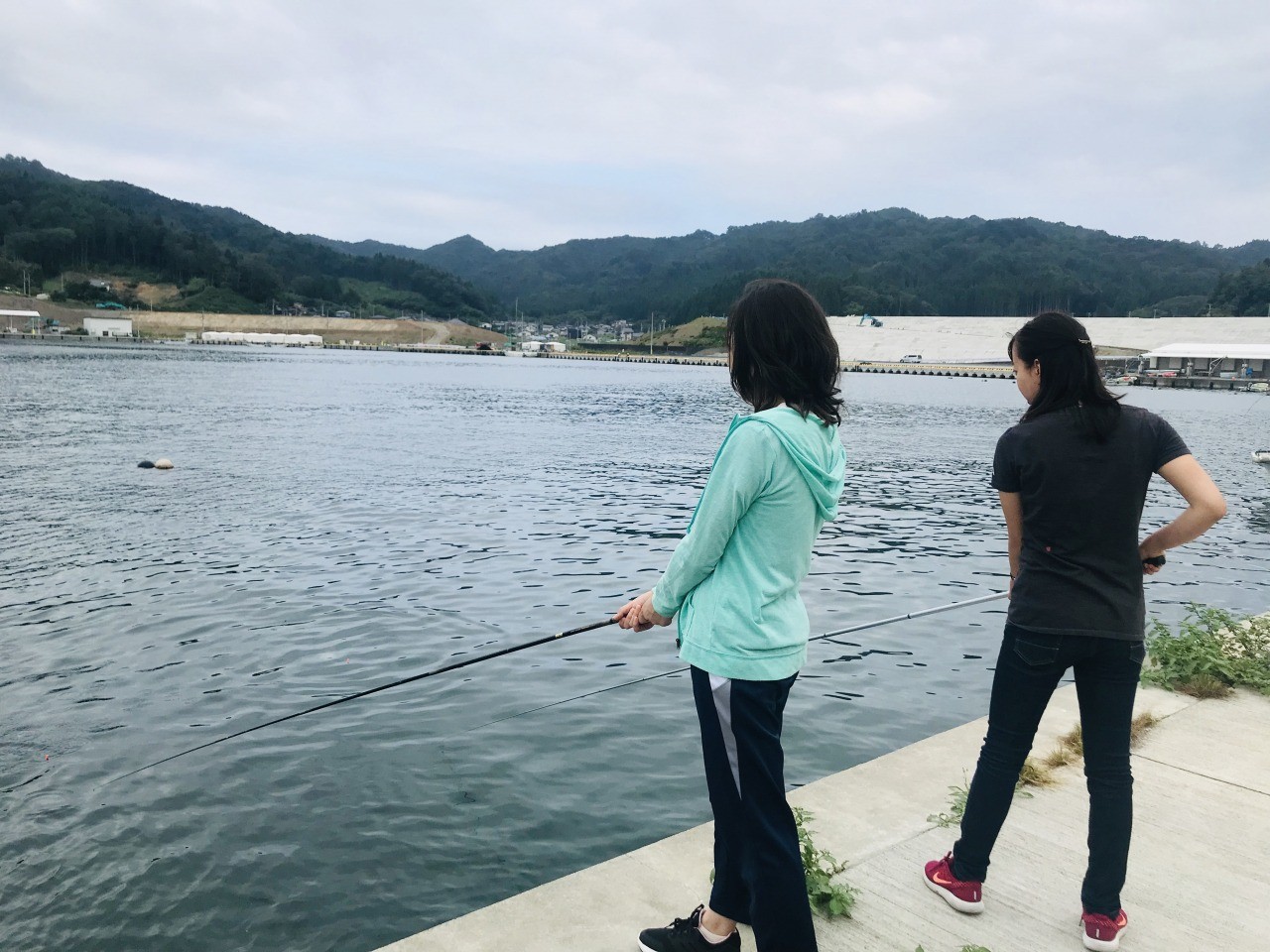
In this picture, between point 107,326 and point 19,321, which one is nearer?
point 19,321

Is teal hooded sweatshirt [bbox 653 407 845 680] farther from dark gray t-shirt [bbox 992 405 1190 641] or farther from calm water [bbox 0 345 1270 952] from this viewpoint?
calm water [bbox 0 345 1270 952]

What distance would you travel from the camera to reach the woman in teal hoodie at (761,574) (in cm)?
272

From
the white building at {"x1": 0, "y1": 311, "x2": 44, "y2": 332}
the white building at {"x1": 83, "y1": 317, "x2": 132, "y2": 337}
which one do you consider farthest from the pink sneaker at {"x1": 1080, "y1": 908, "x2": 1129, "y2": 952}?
the white building at {"x1": 83, "y1": 317, "x2": 132, "y2": 337}

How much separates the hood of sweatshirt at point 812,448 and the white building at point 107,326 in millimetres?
172403

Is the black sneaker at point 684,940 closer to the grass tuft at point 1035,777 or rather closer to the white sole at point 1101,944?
the white sole at point 1101,944

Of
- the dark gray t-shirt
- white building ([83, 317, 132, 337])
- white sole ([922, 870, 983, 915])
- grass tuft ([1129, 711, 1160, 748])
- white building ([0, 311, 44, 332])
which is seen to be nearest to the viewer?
the dark gray t-shirt

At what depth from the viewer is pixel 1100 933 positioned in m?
3.14

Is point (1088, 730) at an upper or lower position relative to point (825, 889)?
upper

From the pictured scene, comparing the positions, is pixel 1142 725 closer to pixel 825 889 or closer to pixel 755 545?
pixel 825 889

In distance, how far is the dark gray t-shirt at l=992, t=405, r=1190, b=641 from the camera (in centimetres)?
302

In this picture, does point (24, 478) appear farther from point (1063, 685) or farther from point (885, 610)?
point (1063, 685)

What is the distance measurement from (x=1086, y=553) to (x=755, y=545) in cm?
120

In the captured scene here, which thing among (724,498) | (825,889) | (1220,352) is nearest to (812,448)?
(724,498)

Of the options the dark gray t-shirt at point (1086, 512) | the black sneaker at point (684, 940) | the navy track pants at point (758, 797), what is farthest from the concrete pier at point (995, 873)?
the dark gray t-shirt at point (1086, 512)
